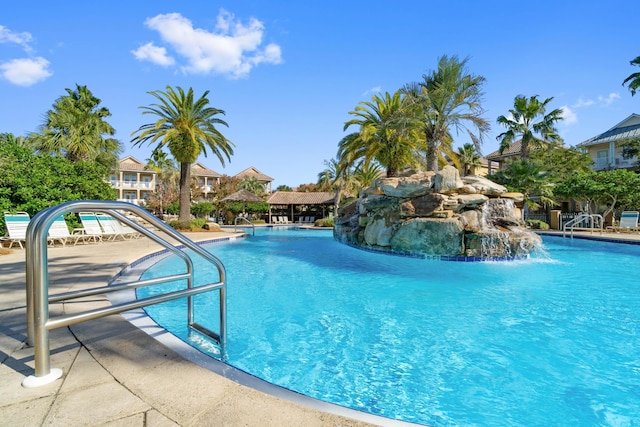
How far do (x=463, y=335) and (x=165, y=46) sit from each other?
16014 mm

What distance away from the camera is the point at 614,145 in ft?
107

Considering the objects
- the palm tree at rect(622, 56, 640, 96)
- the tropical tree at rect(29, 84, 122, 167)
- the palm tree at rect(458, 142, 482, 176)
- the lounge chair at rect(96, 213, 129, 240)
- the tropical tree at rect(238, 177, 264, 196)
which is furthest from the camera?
A: the tropical tree at rect(238, 177, 264, 196)

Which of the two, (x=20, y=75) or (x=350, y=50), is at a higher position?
(x=350, y=50)

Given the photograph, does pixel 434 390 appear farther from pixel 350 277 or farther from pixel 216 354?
pixel 350 277

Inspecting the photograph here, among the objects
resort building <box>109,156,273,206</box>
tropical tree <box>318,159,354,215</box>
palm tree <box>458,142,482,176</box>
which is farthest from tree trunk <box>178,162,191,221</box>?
palm tree <box>458,142,482,176</box>

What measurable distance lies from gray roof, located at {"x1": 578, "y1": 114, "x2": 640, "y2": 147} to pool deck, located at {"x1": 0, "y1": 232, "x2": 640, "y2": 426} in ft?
137

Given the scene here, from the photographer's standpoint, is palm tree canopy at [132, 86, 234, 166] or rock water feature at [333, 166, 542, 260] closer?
rock water feature at [333, 166, 542, 260]

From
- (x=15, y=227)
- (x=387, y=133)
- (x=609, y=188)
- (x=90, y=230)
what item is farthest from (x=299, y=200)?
(x=15, y=227)

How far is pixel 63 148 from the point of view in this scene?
66.5 ft

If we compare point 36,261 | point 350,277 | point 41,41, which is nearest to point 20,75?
point 41,41

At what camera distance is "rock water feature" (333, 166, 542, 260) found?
1167 cm

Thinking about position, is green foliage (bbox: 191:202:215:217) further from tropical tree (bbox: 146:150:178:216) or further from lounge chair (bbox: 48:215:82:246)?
lounge chair (bbox: 48:215:82:246)

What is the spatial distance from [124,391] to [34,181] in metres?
14.8

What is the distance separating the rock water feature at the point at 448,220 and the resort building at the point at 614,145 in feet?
91.7
